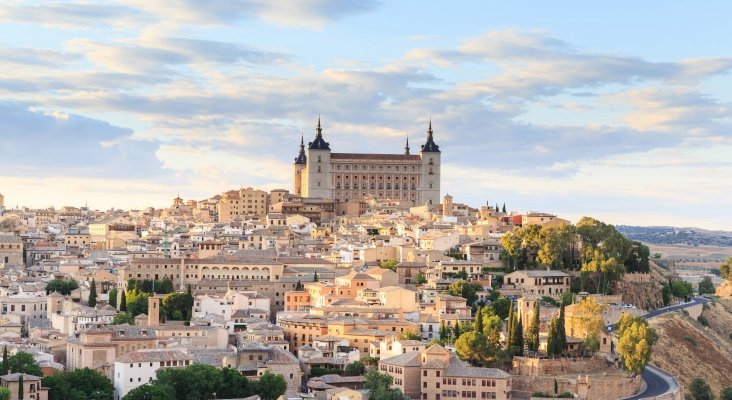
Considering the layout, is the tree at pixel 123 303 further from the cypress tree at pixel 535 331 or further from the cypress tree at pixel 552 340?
the cypress tree at pixel 552 340

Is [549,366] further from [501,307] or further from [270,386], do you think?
[270,386]

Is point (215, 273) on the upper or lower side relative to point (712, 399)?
upper

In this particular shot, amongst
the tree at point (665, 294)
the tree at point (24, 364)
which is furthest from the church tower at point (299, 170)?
the tree at point (24, 364)

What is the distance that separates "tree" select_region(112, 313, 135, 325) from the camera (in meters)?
58.5

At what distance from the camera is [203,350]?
53719 millimetres

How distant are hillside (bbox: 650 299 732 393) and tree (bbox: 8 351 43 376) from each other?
29.4 m

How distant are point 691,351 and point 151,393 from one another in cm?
3167

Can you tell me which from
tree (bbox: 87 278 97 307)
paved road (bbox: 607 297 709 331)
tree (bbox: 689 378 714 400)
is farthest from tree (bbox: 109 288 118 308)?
tree (bbox: 689 378 714 400)

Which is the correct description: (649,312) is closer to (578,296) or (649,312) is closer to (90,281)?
(578,296)

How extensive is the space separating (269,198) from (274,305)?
1781 inches

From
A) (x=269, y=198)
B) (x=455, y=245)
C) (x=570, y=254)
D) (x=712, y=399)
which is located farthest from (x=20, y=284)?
(x=269, y=198)

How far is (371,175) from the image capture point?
11925 cm

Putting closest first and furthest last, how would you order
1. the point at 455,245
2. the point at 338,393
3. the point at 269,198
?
the point at 338,393 → the point at 455,245 → the point at 269,198

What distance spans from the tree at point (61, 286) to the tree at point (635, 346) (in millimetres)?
30153
